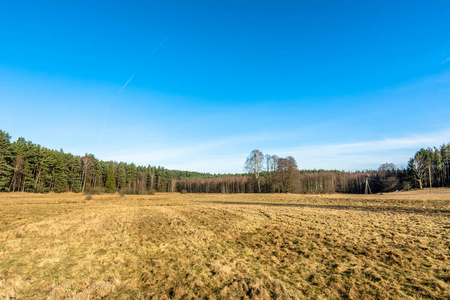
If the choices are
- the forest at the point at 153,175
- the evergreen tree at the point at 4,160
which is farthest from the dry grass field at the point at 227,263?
the evergreen tree at the point at 4,160

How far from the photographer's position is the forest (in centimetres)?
5481

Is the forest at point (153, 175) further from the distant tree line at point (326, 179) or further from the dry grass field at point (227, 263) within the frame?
the dry grass field at point (227, 263)

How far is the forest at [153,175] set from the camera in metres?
54.8

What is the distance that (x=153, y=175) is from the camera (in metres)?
105

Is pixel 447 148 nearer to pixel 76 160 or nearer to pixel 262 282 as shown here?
pixel 262 282

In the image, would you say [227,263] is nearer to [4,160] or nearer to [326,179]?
[4,160]

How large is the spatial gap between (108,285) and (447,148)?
119 metres

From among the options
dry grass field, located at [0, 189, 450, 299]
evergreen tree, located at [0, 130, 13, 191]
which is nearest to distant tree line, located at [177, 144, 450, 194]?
dry grass field, located at [0, 189, 450, 299]

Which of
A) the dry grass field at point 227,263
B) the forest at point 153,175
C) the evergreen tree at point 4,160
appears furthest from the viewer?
the forest at point 153,175

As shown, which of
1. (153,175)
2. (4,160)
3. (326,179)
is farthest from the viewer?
(153,175)

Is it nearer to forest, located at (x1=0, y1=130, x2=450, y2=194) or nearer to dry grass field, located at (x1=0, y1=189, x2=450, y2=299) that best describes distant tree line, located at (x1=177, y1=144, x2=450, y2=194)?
forest, located at (x1=0, y1=130, x2=450, y2=194)

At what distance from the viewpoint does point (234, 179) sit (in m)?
95.4

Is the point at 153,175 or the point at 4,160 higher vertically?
the point at 4,160

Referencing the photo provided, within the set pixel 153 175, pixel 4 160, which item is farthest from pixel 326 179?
pixel 4 160
